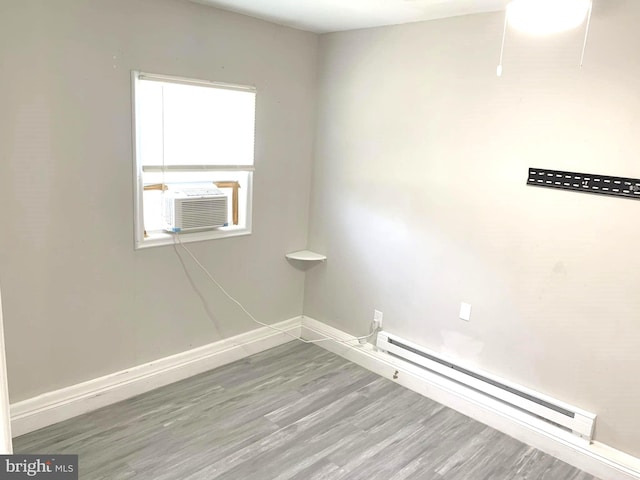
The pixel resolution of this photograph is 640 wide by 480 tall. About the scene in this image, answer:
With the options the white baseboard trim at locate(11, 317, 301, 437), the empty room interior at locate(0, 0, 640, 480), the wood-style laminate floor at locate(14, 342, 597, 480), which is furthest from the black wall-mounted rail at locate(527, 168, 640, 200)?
the white baseboard trim at locate(11, 317, 301, 437)

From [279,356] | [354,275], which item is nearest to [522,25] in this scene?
[354,275]

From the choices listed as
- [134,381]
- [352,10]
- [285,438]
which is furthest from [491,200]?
[134,381]

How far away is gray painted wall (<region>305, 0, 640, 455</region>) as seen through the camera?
2449mm

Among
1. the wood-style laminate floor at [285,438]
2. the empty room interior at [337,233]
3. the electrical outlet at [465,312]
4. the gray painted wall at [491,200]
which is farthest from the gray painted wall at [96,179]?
the electrical outlet at [465,312]

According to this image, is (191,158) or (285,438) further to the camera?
(191,158)

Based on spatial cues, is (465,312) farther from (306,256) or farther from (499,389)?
(306,256)

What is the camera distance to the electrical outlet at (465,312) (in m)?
3.06

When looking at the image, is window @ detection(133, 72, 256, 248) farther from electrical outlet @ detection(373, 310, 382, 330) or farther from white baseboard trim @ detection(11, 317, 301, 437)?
electrical outlet @ detection(373, 310, 382, 330)

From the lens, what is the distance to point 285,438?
8.97 feet

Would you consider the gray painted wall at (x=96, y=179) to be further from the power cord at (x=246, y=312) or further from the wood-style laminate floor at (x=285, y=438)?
the wood-style laminate floor at (x=285, y=438)

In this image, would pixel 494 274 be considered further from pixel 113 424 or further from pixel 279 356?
pixel 113 424

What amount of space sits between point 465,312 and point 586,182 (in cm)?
104

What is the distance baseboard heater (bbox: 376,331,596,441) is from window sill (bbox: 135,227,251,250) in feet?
4.12

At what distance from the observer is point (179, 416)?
2.87 m
